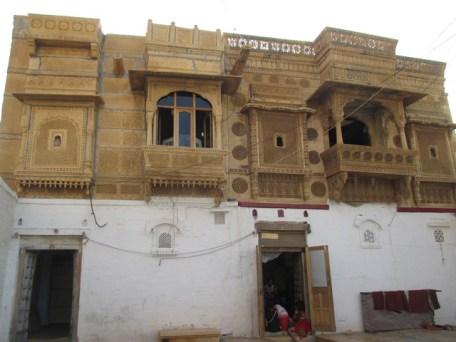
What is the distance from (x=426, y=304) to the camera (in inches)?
432

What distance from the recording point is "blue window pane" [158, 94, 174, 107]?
10922 mm

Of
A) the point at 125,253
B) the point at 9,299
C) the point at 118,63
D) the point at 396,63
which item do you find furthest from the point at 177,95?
the point at 396,63

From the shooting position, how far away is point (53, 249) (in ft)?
31.7

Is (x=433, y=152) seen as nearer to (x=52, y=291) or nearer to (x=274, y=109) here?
(x=274, y=109)

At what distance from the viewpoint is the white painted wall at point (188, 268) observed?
962 centimetres

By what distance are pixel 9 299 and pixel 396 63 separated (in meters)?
12.9

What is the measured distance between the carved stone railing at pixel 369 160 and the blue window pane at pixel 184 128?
4011 millimetres

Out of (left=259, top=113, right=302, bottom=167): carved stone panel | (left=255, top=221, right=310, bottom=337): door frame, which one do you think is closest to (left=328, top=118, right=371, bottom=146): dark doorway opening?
(left=259, top=113, right=302, bottom=167): carved stone panel

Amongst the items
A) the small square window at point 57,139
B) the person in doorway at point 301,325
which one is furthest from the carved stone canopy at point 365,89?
the small square window at point 57,139

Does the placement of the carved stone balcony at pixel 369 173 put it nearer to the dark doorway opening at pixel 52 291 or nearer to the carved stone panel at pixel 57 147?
the carved stone panel at pixel 57 147

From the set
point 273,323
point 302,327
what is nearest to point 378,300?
point 302,327

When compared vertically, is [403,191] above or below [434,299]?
above

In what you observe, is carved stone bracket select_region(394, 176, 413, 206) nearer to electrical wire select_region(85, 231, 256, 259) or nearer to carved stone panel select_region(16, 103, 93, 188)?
electrical wire select_region(85, 231, 256, 259)

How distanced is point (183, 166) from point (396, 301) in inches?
263
